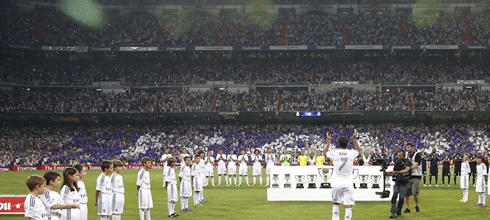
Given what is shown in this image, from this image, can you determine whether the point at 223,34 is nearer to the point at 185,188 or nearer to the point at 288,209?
the point at 288,209

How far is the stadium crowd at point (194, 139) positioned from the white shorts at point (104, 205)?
40.8m

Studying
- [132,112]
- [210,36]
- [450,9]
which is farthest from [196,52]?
[450,9]

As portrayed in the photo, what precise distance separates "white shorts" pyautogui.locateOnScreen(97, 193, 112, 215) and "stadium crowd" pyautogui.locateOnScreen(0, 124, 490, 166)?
134 ft

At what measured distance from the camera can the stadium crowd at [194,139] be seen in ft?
181

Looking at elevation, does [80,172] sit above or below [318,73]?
below

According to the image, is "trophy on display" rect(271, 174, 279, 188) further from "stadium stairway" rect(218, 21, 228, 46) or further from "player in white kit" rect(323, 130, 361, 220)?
"stadium stairway" rect(218, 21, 228, 46)

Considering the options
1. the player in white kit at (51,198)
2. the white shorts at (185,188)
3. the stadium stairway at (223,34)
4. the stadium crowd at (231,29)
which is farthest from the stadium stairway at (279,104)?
the player in white kit at (51,198)

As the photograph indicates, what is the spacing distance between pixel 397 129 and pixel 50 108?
142 feet

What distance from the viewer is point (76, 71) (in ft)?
226

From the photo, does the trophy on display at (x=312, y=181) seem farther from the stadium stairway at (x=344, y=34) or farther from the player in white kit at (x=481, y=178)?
the stadium stairway at (x=344, y=34)

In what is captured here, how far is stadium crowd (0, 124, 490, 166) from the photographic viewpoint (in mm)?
55156

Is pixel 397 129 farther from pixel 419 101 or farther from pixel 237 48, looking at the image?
pixel 237 48

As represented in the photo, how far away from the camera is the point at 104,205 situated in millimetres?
13211

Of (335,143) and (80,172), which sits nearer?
(80,172)
